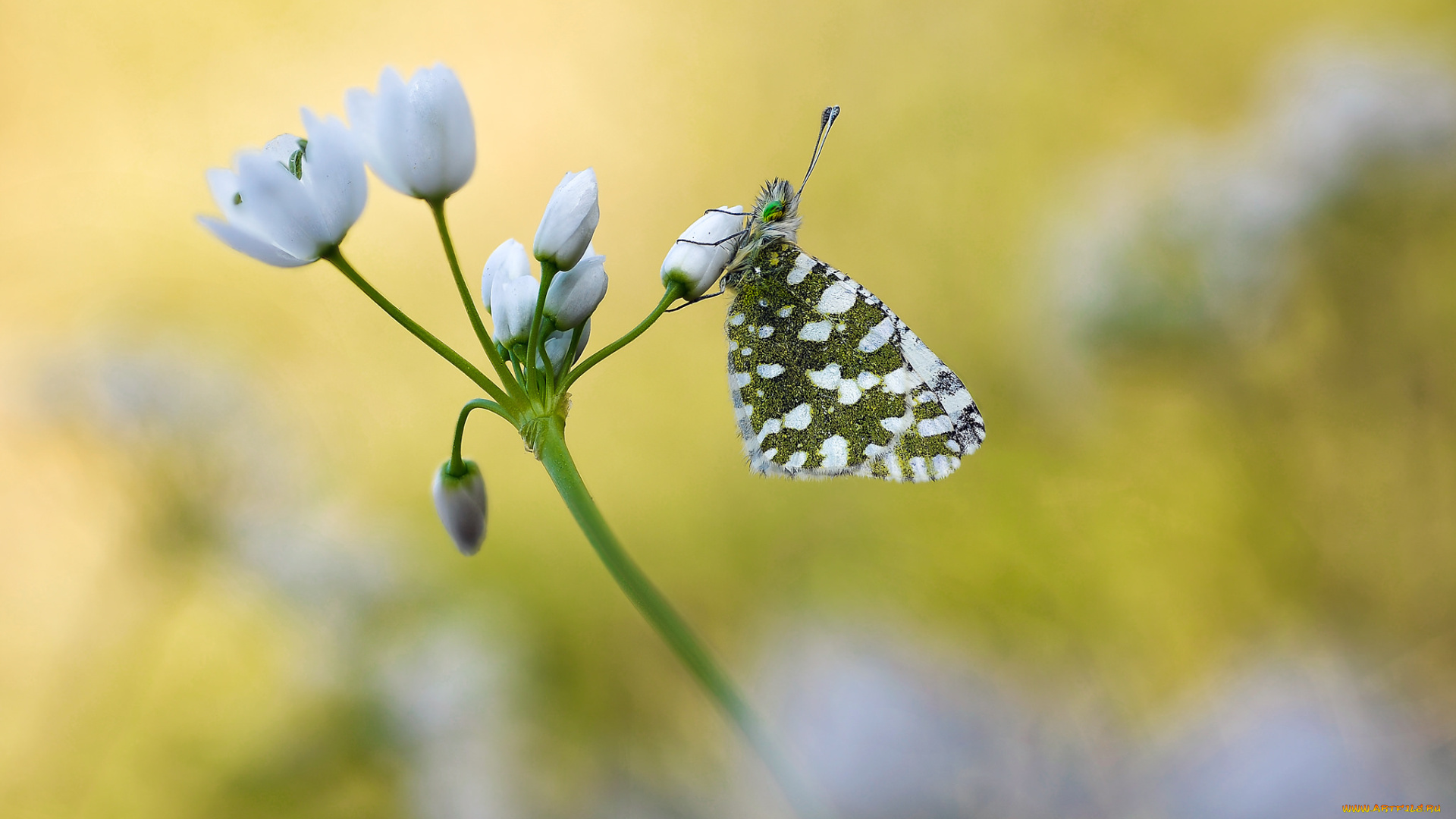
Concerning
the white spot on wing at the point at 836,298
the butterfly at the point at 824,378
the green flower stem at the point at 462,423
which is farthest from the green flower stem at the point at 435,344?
the white spot on wing at the point at 836,298

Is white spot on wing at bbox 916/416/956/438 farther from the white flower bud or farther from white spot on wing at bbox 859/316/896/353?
the white flower bud

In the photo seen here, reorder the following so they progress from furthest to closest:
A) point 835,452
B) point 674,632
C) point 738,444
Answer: point 738,444, point 835,452, point 674,632

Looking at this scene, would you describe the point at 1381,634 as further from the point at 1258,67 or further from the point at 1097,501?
the point at 1258,67

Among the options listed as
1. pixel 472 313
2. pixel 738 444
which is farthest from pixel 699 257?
pixel 738 444

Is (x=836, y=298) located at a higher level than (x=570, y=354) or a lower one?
higher

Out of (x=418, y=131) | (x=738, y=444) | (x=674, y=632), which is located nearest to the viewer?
(x=674, y=632)

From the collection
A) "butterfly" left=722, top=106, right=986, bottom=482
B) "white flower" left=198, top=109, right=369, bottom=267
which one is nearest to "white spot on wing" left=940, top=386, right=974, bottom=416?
"butterfly" left=722, top=106, right=986, bottom=482

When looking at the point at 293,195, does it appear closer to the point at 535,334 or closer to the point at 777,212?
the point at 535,334

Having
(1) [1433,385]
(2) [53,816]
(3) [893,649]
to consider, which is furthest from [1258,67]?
(2) [53,816]
